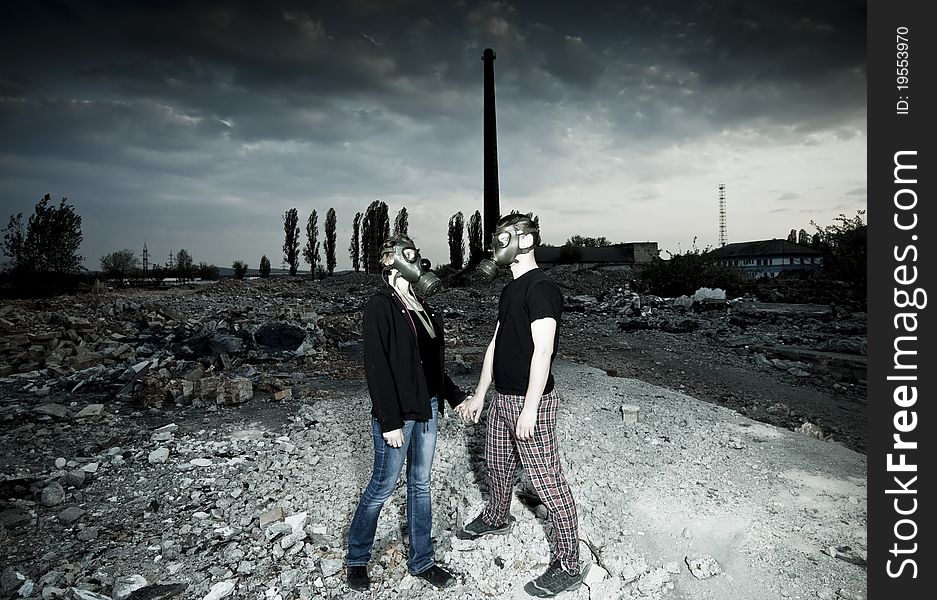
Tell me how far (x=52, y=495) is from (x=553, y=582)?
4.00m

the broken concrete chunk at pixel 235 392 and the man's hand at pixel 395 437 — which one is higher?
the man's hand at pixel 395 437

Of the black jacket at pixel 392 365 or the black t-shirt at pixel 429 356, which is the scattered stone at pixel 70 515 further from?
the black t-shirt at pixel 429 356

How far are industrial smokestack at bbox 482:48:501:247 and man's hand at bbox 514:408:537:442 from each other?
2755 centimetres

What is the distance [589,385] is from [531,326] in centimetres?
434

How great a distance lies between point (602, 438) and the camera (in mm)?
4750

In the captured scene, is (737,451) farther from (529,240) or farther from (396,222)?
(396,222)

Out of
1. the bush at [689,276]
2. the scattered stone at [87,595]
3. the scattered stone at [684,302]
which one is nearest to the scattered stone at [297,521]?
the scattered stone at [87,595]

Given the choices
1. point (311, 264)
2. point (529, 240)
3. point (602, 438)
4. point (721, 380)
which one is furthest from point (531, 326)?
point (311, 264)

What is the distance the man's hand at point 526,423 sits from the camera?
2.61 metres

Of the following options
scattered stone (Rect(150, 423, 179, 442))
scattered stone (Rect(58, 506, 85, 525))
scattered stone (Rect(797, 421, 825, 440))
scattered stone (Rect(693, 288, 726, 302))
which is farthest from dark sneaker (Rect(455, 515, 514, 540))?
scattered stone (Rect(693, 288, 726, 302))

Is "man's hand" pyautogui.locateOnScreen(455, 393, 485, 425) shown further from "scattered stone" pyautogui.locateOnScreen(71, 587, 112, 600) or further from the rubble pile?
"scattered stone" pyautogui.locateOnScreen(71, 587, 112, 600)

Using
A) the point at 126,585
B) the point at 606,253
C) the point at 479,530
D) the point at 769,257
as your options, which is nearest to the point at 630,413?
the point at 479,530

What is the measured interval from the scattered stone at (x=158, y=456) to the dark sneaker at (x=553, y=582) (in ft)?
12.4

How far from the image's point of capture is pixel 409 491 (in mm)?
2820
